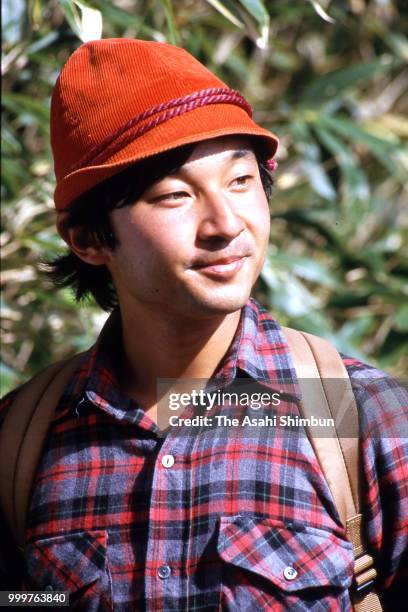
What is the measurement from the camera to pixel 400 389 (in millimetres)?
1334

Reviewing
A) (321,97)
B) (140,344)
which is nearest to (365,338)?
(321,97)

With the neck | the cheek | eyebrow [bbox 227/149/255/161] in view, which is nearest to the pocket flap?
the neck

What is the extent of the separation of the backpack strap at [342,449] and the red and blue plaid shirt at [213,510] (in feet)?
0.04

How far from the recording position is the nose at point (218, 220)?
124 cm

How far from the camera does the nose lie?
48.8 inches

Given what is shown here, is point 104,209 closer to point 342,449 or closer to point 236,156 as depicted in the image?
point 236,156

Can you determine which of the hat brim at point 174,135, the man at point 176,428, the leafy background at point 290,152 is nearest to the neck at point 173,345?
the man at point 176,428

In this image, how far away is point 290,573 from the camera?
1236mm

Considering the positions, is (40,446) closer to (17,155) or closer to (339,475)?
(339,475)

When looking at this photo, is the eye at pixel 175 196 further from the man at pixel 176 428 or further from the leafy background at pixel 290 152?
the leafy background at pixel 290 152

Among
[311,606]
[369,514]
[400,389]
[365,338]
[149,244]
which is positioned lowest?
[365,338]

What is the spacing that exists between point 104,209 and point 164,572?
49 cm

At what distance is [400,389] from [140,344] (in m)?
0.37

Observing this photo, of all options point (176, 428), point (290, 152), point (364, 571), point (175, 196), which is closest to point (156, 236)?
point (175, 196)
